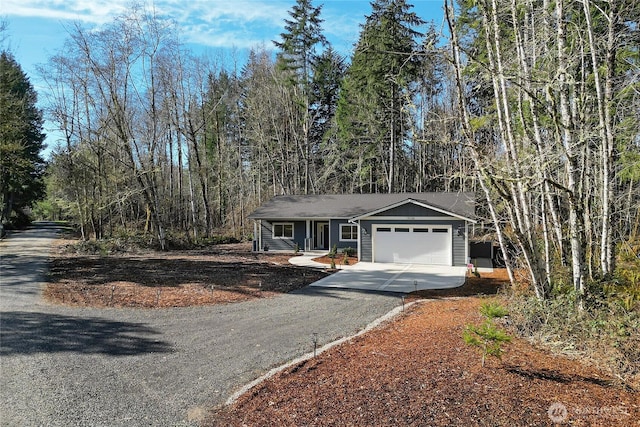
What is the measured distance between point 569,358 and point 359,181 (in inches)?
862

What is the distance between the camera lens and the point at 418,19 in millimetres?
21688

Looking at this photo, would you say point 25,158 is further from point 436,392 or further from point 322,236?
point 436,392

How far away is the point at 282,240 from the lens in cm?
2122

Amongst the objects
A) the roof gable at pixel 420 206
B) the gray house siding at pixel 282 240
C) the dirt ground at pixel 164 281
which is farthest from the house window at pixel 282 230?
the roof gable at pixel 420 206

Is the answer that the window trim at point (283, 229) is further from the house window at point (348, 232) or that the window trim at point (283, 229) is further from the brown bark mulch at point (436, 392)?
the brown bark mulch at point (436, 392)

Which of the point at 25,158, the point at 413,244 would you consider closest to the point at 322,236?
the point at 413,244

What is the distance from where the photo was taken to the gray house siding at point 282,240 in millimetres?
20922

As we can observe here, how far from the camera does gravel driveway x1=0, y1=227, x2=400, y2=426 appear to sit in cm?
422

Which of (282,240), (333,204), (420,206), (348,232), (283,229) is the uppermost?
(333,204)

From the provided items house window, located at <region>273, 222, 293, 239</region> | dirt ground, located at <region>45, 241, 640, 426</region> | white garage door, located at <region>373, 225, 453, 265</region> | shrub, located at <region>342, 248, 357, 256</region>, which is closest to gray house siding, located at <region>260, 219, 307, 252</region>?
house window, located at <region>273, 222, 293, 239</region>

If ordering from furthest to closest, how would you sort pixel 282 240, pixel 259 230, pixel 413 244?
pixel 259 230, pixel 282 240, pixel 413 244

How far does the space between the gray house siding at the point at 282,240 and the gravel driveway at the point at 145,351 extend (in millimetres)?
10796

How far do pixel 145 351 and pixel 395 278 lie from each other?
8862mm

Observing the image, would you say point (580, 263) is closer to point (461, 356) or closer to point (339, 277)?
point (461, 356)
